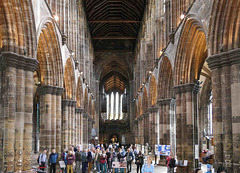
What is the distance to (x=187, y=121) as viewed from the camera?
1800 cm

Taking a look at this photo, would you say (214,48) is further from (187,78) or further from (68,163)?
(68,163)

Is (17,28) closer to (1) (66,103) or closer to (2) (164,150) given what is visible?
(1) (66,103)

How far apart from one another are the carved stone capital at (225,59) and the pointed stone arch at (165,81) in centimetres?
1105

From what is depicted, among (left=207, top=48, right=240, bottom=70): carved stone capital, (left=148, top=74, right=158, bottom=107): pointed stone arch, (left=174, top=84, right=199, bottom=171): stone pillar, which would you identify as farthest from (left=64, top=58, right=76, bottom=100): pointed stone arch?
(left=207, top=48, right=240, bottom=70): carved stone capital

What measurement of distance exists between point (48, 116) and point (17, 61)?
6.47 m

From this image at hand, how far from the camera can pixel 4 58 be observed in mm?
11930

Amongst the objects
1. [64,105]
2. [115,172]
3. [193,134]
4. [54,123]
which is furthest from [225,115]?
[64,105]

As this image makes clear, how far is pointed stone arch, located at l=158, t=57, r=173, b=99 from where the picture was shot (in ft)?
78.6

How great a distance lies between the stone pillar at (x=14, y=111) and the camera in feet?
38.4

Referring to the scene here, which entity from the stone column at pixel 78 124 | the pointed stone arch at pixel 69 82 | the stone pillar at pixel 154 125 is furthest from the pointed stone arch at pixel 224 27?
the stone column at pixel 78 124

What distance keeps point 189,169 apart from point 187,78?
16.4 ft

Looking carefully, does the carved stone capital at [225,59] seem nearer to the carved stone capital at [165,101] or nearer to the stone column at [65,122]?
the carved stone capital at [165,101]

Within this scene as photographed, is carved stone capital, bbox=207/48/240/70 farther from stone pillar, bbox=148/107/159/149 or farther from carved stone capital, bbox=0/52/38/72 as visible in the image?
stone pillar, bbox=148/107/159/149

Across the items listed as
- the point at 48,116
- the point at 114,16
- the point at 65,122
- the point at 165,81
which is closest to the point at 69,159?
the point at 48,116
